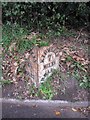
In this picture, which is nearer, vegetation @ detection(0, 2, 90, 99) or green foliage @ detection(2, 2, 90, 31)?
vegetation @ detection(0, 2, 90, 99)

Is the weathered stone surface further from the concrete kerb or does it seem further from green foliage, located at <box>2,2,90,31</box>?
green foliage, located at <box>2,2,90,31</box>

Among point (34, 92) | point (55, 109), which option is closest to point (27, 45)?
point (34, 92)

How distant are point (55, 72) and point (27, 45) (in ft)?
2.93

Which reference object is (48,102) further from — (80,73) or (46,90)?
(80,73)

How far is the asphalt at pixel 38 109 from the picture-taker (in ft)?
17.4

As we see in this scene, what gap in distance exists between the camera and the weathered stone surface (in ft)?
19.5

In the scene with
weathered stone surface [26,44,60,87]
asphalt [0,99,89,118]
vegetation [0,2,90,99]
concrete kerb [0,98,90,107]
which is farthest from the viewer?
vegetation [0,2,90,99]

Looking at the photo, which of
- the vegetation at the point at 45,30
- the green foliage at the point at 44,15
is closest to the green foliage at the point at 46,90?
the vegetation at the point at 45,30

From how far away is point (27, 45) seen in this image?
6566 mm

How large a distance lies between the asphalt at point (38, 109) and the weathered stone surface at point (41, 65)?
1.53 feet

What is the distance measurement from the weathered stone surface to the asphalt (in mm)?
466

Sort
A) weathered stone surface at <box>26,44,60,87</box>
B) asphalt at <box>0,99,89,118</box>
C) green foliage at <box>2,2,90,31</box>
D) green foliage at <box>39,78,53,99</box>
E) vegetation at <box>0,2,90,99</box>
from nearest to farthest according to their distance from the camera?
asphalt at <box>0,99,89,118</box> < green foliage at <box>39,78,53,99</box> < weathered stone surface at <box>26,44,60,87</box> < vegetation at <box>0,2,90,99</box> < green foliage at <box>2,2,90,31</box>

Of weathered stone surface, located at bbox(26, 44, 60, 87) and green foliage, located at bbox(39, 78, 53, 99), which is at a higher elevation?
weathered stone surface, located at bbox(26, 44, 60, 87)

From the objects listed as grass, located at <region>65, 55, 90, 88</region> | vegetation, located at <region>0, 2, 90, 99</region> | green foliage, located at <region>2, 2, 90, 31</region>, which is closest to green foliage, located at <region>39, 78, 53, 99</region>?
vegetation, located at <region>0, 2, 90, 99</region>
